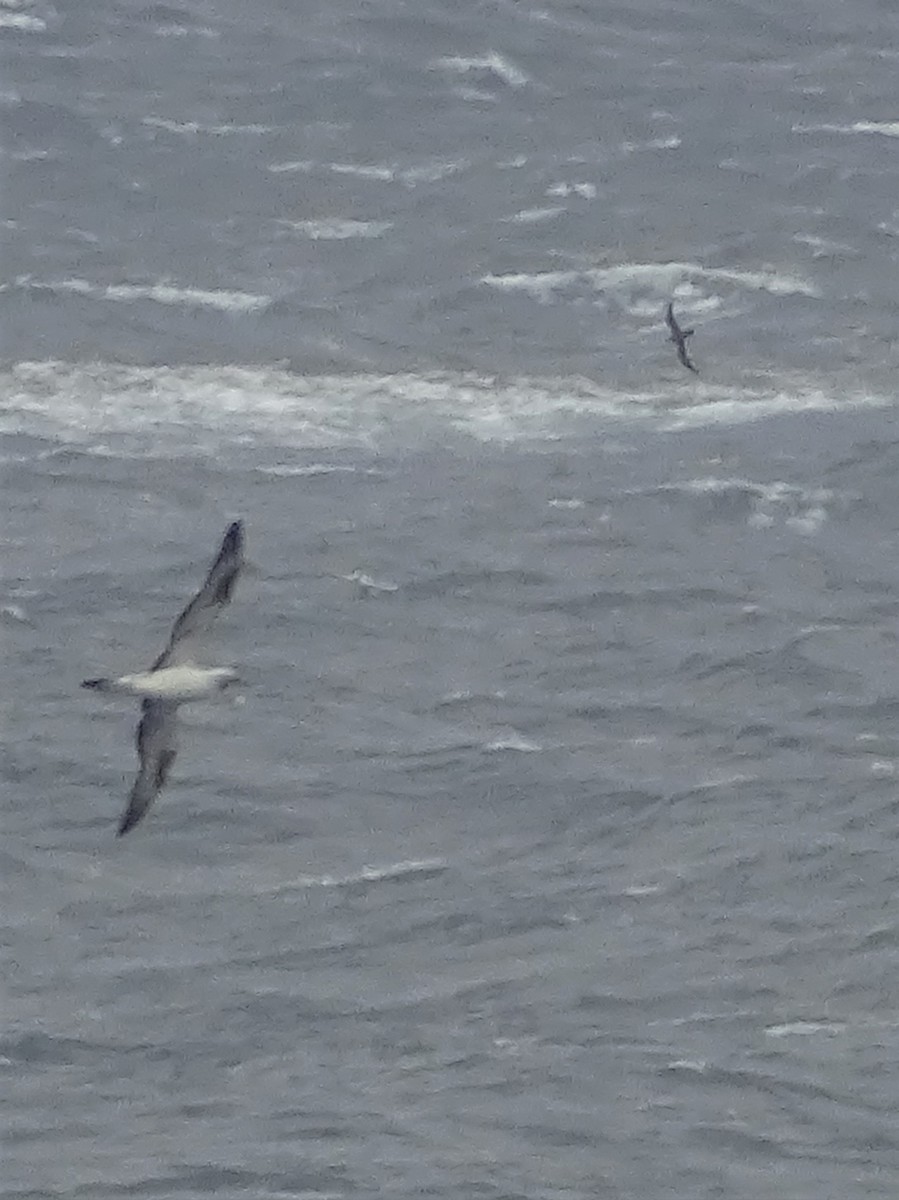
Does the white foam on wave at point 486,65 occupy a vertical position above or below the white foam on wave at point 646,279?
above

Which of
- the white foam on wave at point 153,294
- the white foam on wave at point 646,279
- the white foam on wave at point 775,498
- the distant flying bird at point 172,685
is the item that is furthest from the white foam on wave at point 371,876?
the white foam on wave at point 153,294

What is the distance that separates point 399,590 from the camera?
6456cm

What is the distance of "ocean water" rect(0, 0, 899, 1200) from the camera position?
49656mm

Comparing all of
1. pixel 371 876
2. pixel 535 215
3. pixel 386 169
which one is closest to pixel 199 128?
pixel 386 169

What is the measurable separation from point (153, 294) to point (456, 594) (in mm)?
19098

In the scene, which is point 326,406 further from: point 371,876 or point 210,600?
point 210,600

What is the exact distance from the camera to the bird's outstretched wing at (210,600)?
4188 cm

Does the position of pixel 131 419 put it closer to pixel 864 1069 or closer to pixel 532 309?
pixel 532 309

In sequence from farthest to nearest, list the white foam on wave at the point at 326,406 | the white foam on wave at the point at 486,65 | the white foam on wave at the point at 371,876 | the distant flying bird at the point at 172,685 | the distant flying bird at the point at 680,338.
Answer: the white foam on wave at the point at 486,65, the white foam on wave at the point at 326,406, the distant flying bird at the point at 680,338, the white foam on wave at the point at 371,876, the distant flying bird at the point at 172,685

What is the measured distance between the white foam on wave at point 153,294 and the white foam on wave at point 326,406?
3.44 m

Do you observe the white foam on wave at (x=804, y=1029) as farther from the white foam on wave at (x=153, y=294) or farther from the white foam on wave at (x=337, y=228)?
the white foam on wave at (x=337, y=228)

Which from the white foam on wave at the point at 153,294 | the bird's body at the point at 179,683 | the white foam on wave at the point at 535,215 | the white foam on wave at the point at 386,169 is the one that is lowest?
the white foam on wave at the point at 153,294

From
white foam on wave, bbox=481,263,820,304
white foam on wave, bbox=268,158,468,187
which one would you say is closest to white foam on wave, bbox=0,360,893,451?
white foam on wave, bbox=481,263,820,304

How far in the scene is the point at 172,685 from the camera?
4262 centimetres
